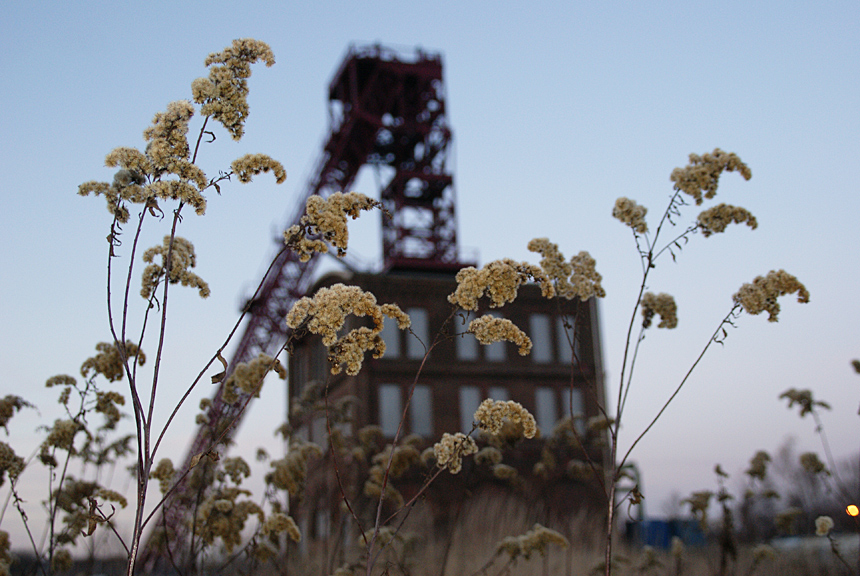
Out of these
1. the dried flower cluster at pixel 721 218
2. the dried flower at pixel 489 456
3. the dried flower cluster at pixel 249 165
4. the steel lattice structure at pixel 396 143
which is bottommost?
the dried flower at pixel 489 456

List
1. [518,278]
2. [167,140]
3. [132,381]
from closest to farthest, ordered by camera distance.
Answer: [132,381] → [167,140] → [518,278]

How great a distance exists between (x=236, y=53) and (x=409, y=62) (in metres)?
26.6

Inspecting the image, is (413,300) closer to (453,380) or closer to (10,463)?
(453,380)

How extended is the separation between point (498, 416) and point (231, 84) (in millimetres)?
2490

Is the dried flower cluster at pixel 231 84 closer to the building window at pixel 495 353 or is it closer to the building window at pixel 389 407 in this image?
the building window at pixel 389 407

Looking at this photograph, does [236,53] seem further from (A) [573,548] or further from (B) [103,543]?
(A) [573,548]

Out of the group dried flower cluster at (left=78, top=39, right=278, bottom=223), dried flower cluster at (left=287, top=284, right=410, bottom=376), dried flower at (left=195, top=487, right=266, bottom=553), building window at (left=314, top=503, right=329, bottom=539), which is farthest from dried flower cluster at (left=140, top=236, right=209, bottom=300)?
building window at (left=314, top=503, right=329, bottom=539)

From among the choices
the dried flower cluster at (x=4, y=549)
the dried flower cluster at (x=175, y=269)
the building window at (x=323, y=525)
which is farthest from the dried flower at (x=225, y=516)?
the building window at (x=323, y=525)

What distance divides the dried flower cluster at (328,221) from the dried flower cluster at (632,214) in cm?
178

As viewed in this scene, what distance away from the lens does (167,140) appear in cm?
437

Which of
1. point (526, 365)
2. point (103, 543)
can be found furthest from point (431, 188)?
point (103, 543)

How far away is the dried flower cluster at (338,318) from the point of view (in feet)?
13.6

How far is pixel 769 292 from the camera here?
500 centimetres

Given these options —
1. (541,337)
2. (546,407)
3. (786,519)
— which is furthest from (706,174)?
(546,407)
